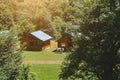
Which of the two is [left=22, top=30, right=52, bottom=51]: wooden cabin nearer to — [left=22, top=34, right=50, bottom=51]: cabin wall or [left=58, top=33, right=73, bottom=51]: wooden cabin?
[left=22, top=34, right=50, bottom=51]: cabin wall

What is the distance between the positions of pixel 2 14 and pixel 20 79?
50.4m

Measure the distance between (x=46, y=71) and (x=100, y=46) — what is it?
90.1ft

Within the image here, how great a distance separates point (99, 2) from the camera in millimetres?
24203

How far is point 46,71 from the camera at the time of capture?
50.6m

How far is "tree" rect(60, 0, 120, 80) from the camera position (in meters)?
23.3

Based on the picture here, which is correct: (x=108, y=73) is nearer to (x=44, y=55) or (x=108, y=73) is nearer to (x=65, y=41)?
(x=44, y=55)

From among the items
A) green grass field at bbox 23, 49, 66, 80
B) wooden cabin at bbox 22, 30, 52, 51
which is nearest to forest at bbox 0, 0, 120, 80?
green grass field at bbox 23, 49, 66, 80

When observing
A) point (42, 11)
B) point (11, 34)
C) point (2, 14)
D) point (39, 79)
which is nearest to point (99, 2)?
point (11, 34)

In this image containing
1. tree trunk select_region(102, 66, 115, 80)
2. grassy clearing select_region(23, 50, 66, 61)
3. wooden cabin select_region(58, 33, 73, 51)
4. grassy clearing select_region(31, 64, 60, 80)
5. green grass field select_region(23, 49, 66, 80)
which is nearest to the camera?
tree trunk select_region(102, 66, 115, 80)

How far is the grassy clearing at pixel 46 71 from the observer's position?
45.7 m

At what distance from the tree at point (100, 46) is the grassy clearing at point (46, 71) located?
20365mm

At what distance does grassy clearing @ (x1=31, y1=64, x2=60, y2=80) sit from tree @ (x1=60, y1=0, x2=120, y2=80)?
20365 millimetres

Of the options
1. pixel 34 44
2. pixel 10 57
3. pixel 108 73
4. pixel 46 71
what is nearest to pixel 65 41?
pixel 34 44

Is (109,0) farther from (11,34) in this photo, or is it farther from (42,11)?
(42,11)
